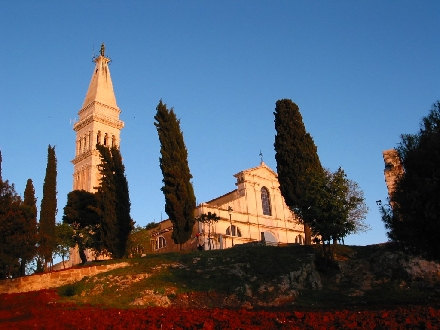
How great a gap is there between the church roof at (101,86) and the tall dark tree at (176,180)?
1572 inches

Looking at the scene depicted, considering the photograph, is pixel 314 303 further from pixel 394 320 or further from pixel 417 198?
pixel 394 320

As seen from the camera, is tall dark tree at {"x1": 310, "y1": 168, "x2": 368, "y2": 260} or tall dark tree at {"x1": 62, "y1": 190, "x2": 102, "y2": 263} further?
tall dark tree at {"x1": 62, "y1": 190, "x2": 102, "y2": 263}

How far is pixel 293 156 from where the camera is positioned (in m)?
35.9

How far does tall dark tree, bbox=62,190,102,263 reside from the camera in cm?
4741

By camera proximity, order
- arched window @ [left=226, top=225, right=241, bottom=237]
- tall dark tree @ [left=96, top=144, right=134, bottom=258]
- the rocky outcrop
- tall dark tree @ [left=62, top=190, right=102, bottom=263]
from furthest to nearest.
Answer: arched window @ [left=226, top=225, right=241, bottom=237] → tall dark tree @ [left=62, top=190, right=102, bottom=263] → tall dark tree @ [left=96, top=144, right=134, bottom=258] → the rocky outcrop

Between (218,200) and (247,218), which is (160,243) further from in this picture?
(247,218)

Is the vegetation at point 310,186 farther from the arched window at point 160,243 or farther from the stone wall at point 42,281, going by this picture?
the arched window at point 160,243

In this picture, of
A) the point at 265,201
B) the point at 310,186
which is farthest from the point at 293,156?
the point at 265,201

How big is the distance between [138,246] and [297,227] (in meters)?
24.5

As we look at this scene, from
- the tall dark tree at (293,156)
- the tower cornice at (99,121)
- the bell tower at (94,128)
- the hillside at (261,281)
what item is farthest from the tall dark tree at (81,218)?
the tower cornice at (99,121)

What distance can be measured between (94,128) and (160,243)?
78.5ft

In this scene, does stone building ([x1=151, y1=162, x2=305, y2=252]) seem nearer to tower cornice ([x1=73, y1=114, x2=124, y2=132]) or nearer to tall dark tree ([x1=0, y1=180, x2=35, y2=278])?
tower cornice ([x1=73, y1=114, x2=124, y2=132])

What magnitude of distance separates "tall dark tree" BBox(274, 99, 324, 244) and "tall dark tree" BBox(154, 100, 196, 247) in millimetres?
7897

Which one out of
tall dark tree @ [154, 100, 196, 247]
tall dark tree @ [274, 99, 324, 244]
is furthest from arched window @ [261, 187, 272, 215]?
tall dark tree @ [154, 100, 196, 247]
